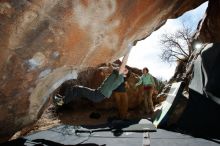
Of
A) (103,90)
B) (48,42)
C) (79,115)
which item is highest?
(48,42)

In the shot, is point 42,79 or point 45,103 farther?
point 45,103

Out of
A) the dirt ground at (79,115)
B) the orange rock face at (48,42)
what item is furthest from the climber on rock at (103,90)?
the dirt ground at (79,115)

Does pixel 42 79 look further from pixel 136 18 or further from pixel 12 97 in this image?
pixel 136 18

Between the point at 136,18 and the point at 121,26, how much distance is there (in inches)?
14.3

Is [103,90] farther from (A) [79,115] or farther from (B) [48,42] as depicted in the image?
(A) [79,115]

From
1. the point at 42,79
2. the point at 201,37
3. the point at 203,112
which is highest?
the point at 201,37

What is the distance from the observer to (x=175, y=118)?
5828mm

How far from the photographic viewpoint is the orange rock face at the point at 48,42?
3.81 metres

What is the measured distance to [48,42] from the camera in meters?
4.09

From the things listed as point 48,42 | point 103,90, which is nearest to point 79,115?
point 103,90

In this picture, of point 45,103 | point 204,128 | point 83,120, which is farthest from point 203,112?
point 83,120

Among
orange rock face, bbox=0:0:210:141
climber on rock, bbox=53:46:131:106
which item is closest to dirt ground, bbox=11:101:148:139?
climber on rock, bbox=53:46:131:106

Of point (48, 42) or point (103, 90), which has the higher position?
point (48, 42)

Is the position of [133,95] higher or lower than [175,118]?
higher
